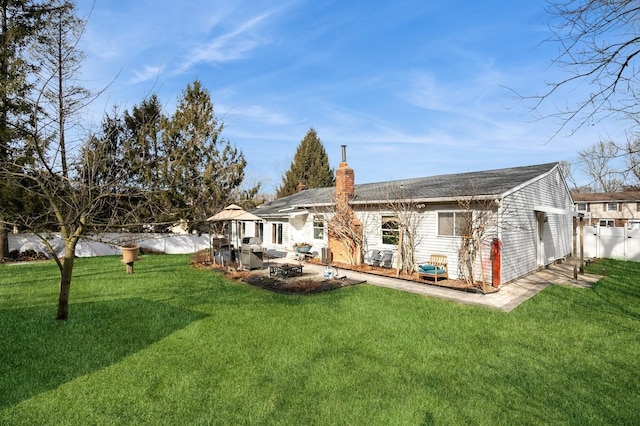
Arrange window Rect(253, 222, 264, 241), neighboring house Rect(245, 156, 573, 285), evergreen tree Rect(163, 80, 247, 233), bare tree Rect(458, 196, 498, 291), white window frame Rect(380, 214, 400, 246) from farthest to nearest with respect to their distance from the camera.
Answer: window Rect(253, 222, 264, 241) < evergreen tree Rect(163, 80, 247, 233) < white window frame Rect(380, 214, 400, 246) < neighboring house Rect(245, 156, 573, 285) < bare tree Rect(458, 196, 498, 291)

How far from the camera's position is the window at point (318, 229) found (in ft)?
57.9

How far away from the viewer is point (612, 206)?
1513 inches

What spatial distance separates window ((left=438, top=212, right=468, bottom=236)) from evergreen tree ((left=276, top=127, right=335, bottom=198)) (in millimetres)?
27873

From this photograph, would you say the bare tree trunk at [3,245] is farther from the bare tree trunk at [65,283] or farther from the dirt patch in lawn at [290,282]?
the bare tree trunk at [65,283]

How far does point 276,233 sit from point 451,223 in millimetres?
12623

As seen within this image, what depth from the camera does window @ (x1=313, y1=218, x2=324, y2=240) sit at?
17.6m

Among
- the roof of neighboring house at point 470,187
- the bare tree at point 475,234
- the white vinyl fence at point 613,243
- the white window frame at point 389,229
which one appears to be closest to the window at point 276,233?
the roof of neighboring house at point 470,187

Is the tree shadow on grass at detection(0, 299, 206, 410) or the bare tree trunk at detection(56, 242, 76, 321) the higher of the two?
the bare tree trunk at detection(56, 242, 76, 321)

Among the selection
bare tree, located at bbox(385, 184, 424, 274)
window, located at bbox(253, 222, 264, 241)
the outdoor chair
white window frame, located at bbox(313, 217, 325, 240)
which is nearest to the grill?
white window frame, located at bbox(313, 217, 325, 240)

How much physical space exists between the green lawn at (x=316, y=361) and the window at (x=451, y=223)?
3.39m

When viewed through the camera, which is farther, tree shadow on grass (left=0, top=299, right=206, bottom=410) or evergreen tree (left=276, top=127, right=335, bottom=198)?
evergreen tree (left=276, top=127, right=335, bottom=198)

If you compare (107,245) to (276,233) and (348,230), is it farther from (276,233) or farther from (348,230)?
(348,230)

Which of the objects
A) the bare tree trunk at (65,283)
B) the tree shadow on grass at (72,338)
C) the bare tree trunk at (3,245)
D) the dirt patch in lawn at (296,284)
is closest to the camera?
the tree shadow on grass at (72,338)

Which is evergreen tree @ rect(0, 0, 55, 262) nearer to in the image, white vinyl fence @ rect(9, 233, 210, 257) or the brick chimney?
white vinyl fence @ rect(9, 233, 210, 257)
